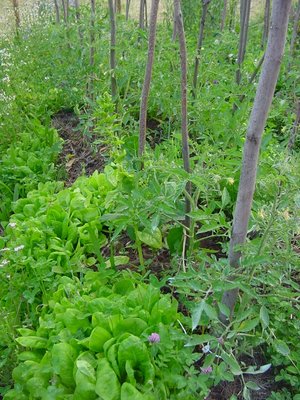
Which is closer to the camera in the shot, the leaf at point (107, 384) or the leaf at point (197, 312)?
the leaf at point (197, 312)

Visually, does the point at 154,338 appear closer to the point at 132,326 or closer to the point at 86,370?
the point at 132,326

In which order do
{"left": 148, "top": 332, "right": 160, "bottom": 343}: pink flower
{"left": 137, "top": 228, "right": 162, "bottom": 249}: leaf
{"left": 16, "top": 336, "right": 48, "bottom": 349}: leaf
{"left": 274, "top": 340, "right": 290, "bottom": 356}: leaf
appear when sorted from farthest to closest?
{"left": 137, "top": 228, "right": 162, "bottom": 249}: leaf < {"left": 16, "top": 336, "right": 48, "bottom": 349}: leaf < {"left": 148, "top": 332, "right": 160, "bottom": 343}: pink flower < {"left": 274, "top": 340, "right": 290, "bottom": 356}: leaf

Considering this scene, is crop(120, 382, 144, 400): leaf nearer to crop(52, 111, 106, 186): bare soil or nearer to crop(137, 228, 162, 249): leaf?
crop(137, 228, 162, 249): leaf

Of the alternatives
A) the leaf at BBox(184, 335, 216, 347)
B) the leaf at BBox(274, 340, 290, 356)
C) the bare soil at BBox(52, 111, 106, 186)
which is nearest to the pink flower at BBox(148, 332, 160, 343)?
the leaf at BBox(184, 335, 216, 347)

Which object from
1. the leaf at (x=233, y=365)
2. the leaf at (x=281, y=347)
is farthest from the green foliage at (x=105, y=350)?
the leaf at (x=281, y=347)

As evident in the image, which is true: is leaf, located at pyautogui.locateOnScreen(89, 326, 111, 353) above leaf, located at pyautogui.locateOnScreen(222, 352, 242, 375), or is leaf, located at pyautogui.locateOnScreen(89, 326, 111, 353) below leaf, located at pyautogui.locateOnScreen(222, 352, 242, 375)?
below

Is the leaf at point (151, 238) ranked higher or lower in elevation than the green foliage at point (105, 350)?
higher

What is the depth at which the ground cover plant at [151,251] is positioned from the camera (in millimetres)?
1721

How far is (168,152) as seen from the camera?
287cm

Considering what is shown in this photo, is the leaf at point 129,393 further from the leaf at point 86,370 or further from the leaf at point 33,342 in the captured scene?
the leaf at point 33,342

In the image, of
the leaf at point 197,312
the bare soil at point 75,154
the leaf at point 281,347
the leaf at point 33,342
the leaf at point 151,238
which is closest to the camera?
the leaf at point 197,312

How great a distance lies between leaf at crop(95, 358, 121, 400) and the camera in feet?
5.58

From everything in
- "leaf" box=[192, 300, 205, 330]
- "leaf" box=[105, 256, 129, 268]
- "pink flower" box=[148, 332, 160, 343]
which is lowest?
"leaf" box=[105, 256, 129, 268]

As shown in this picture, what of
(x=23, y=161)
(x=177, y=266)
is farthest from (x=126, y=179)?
(x=23, y=161)
